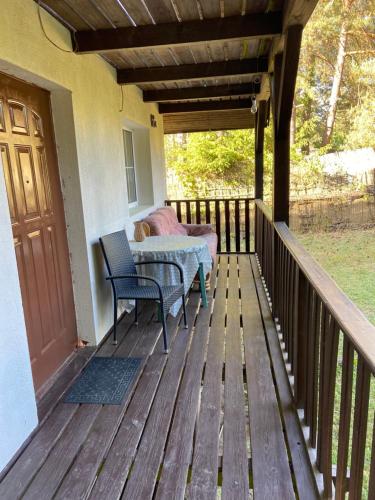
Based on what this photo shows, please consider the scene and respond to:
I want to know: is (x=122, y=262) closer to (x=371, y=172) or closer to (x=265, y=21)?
(x=265, y=21)

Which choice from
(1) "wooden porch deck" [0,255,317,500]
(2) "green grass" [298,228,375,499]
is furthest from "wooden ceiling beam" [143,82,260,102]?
(1) "wooden porch deck" [0,255,317,500]

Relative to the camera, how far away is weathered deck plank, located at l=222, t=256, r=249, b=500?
5.06ft

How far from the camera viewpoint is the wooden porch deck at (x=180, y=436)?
1.55 metres

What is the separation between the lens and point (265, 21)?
2391 millimetres

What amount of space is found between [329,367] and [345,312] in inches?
12.0

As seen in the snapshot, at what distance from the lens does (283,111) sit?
8.89ft

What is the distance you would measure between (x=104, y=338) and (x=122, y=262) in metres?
0.65

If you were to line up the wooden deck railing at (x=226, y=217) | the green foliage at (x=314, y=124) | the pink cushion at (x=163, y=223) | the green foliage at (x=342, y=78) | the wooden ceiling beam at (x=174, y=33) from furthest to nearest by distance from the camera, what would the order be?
the green foliage at (x=314, y=124), the green foliage at (x=342, y=78), the wooden deck railing at (x=226, y=217), the pink cushion at (x=163, y=223), the wooden ceiling beam at (x=174, y=33)

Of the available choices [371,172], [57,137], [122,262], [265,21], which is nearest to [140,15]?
[265,21]

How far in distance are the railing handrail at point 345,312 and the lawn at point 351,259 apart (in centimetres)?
304

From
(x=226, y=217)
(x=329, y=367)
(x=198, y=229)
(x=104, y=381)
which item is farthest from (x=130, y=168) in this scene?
(x=329, y=367)

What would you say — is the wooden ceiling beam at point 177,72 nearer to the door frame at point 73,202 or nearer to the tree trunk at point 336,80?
the door frame at point 73,202

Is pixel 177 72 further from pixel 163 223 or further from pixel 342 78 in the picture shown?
pixel 342 78

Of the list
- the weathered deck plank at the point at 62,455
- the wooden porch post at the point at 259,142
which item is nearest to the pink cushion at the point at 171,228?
the wooden porch post at the point at 259,142
